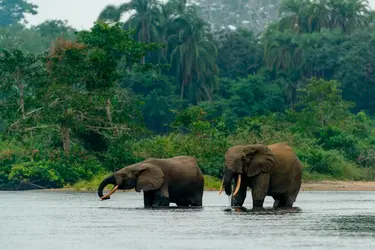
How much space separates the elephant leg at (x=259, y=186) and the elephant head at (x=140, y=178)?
8.64 feet

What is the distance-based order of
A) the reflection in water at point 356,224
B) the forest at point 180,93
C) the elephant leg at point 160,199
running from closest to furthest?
the reflection in water at point 356,224 → the elephant leg at point 160,199 → the forest at point 180,93

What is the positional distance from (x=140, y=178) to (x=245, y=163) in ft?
9.75

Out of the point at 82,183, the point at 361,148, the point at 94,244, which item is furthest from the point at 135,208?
the point at 361,148

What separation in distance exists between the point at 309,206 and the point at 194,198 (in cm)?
335

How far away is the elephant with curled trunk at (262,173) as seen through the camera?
103 ft

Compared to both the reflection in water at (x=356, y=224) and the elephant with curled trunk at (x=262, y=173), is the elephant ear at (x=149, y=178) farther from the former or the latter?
the reflection in water at (x=356, y=224)

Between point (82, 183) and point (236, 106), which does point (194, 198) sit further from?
point (236, 106)

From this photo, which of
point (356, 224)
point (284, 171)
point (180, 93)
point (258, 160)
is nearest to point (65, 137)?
point (284, 171)

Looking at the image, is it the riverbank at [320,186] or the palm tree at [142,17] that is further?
the palm tree at [142,17]

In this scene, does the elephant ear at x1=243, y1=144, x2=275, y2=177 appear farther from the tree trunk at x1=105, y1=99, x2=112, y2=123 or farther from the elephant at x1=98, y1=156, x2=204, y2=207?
the tree trunk at x1=105, y1=99, x2=112, y2=123

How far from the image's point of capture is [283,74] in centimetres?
8475

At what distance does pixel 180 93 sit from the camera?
83.0 m

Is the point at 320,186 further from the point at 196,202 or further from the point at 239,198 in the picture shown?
the point at 239,198

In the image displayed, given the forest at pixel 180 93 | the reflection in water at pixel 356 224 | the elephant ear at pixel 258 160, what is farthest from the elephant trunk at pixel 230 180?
the forest at pixel 180 93
